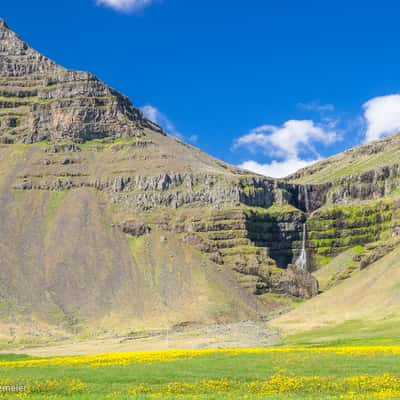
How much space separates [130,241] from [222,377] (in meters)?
116

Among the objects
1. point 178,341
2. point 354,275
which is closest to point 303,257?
point 354,275

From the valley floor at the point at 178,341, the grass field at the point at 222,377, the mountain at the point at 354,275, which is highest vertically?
the mountain at the point at 354,275

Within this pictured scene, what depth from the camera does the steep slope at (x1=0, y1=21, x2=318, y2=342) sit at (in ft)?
453

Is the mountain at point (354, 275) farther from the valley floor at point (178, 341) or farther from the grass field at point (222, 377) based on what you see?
the grass field at point (222, 377)

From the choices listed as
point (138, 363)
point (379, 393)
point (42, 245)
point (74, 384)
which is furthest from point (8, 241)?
point (379, 393)

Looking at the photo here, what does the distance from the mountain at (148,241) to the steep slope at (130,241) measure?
28 centimetres

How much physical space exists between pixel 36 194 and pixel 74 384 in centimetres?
13479

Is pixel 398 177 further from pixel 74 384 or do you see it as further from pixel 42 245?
pixel 74 384

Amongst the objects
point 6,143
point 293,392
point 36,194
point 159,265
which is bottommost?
point 293,392

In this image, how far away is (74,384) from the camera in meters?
46.9

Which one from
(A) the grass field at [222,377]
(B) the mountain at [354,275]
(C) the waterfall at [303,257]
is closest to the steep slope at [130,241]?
(C) the waterfall at [303,257]

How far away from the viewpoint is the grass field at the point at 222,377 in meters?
41.4

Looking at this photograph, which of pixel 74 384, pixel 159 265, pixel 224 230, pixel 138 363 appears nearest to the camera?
pixel 74 384

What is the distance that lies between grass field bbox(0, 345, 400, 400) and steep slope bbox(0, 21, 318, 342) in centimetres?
7163
